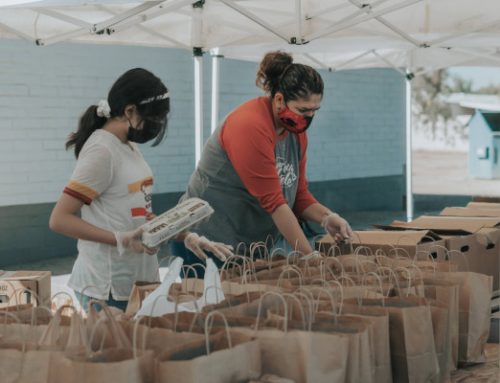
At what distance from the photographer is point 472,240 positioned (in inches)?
147

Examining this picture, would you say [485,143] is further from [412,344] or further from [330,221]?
[412,344]

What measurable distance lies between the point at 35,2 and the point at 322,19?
2582mm

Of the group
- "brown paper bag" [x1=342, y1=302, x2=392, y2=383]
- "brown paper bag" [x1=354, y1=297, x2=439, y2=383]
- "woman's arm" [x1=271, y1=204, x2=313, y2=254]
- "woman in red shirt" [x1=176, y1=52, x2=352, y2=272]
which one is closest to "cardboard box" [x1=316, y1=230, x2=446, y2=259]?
"woman in red shirt" [x1=176, y1=52, x2=352, y2=272]

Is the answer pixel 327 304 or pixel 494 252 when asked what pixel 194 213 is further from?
pixel 494 252

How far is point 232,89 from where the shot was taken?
1024cm

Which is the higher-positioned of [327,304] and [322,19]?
[322,19]

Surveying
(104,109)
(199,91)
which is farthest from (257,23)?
(104,109)

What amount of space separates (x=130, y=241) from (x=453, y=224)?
1.87 metres

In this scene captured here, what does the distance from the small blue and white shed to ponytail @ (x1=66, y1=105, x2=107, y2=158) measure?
13.8 meters

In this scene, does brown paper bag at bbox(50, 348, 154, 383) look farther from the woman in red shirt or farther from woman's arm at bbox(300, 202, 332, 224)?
woman's arm at bbox(300, 202, 332, 224)

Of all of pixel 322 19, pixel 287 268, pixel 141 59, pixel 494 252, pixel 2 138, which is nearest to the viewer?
pixel 287 268

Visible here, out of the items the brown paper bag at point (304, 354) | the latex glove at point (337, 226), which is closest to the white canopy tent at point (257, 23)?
the latex glove at point (337, 226)

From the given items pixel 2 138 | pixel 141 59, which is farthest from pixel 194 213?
pixel 141 59

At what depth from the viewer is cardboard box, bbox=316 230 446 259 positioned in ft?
11.3
